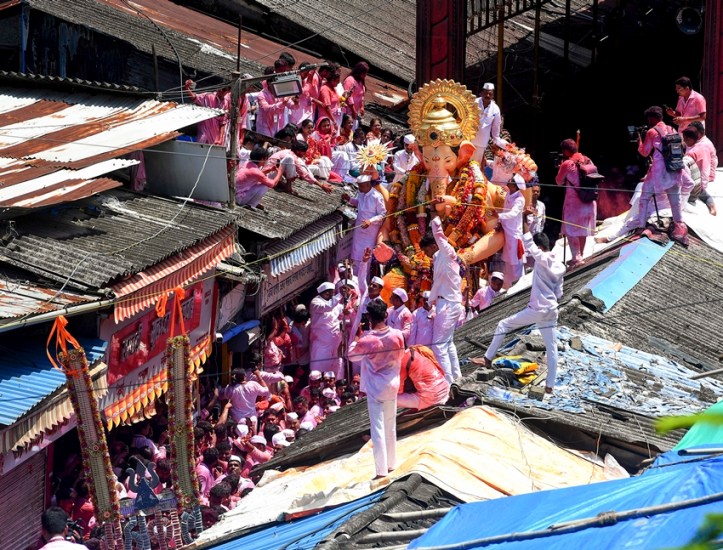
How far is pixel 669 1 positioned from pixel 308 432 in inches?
667

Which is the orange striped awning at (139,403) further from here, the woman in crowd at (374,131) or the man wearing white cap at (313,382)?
the woman in crowd at (374,131)

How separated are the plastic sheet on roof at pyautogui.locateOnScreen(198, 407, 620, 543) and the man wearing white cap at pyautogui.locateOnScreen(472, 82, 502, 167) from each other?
673cm

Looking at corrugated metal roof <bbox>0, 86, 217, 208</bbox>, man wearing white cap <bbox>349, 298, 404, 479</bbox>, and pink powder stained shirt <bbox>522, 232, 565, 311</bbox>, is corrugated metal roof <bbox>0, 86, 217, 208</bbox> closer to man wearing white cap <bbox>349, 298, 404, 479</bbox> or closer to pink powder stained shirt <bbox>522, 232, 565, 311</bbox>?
man wearing white cap <bbox>349, 298, 404, 479</bbox>

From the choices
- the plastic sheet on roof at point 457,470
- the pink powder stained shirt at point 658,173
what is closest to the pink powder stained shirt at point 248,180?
the pink powder stained shirt at point 658,173

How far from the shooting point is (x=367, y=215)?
19.5m

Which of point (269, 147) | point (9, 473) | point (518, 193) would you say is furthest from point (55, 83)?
point (9, 473)

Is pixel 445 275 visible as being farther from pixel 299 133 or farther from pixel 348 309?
pixel 299 133

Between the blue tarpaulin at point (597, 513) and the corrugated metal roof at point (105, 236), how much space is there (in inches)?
206

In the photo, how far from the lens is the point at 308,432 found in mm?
16047

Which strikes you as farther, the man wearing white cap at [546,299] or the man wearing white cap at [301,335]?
the man wearing white cap at [301,335]

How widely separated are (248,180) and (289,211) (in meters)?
1.13

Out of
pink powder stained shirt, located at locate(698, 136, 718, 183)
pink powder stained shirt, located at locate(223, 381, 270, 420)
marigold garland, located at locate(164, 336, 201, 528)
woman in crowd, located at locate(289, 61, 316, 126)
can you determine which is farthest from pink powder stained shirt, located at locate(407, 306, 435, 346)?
woman in crowd, located at locate(289, 61, 316, 126)

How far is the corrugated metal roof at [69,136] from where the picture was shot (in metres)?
15.1

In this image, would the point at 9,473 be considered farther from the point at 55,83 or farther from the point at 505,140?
the point at 505,140
